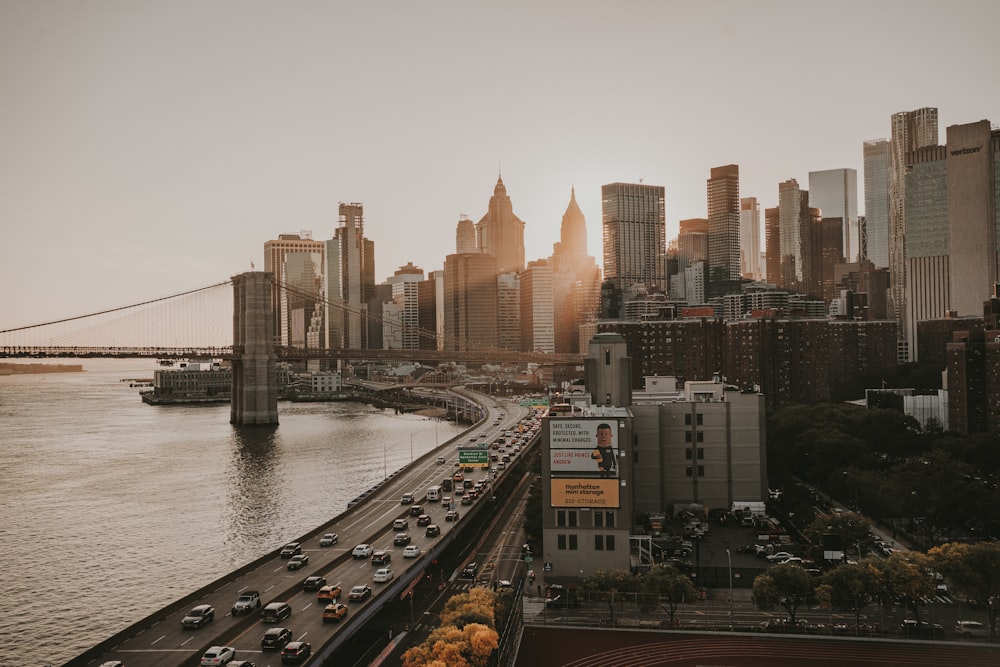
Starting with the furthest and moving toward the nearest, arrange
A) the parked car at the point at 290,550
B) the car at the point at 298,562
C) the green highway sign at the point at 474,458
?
the green highway sign at the point at 474,458
the parked car at the point at 290,550
the car at the point at 298,562

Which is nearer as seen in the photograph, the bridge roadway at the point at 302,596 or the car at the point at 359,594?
the bridge roadway at the point at 302,596

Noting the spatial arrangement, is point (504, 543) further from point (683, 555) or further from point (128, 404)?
point (128, 404)

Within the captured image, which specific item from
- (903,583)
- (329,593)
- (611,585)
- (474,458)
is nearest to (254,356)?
(474,458)

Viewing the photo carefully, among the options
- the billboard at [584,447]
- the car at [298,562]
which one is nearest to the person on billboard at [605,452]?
the billboard at [584,447]

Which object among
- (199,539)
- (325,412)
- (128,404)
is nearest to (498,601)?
(199,539)

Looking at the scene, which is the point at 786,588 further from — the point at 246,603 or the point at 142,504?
the point at 142,504

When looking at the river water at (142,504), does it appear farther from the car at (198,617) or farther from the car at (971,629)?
the car at (971,629)
